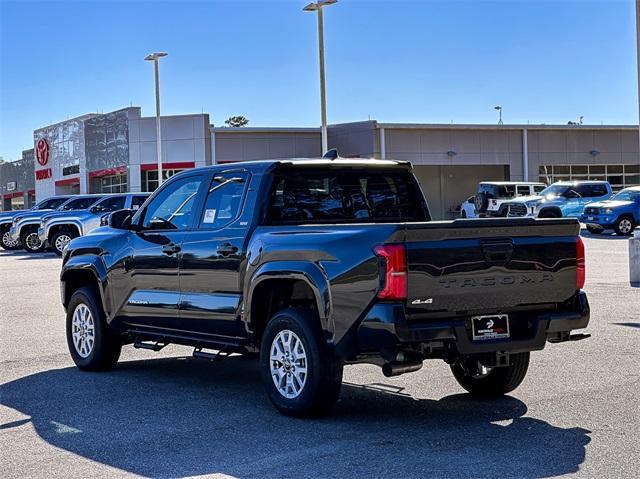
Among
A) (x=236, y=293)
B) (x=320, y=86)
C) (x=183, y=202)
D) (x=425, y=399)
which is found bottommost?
(x=425, y=399)

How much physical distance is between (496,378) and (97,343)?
389 cm

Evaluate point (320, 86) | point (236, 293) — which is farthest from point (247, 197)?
point (320, 86)

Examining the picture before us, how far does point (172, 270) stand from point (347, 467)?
10.9ft

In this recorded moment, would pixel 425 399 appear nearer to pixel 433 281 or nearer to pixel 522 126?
pixel 433 281

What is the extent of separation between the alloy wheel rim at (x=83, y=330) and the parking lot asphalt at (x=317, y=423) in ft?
0.91

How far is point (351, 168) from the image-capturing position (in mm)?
8508

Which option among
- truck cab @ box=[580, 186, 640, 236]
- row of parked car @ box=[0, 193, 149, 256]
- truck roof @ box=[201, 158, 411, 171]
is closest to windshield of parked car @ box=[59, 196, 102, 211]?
row of parked car @ box=[0, 193, 149, 256]

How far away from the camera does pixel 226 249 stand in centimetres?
802

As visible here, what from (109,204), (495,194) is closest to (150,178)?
(495,194)

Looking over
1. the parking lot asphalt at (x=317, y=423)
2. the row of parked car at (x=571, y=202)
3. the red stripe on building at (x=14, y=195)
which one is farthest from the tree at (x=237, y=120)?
the parking lot asphalt at (x=317, y=423)

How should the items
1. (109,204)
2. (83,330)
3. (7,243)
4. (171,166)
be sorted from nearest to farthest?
1. (83,330)
2. (109,204)
3. (7,243)
4. (171,166)

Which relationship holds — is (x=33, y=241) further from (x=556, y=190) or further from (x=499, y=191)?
(x=499, y=191)

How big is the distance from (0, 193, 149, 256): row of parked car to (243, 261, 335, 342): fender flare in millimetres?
20558

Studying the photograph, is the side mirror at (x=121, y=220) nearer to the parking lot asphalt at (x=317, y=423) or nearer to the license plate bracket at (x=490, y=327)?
the parking lot asphalt at (x=317, y=423)
